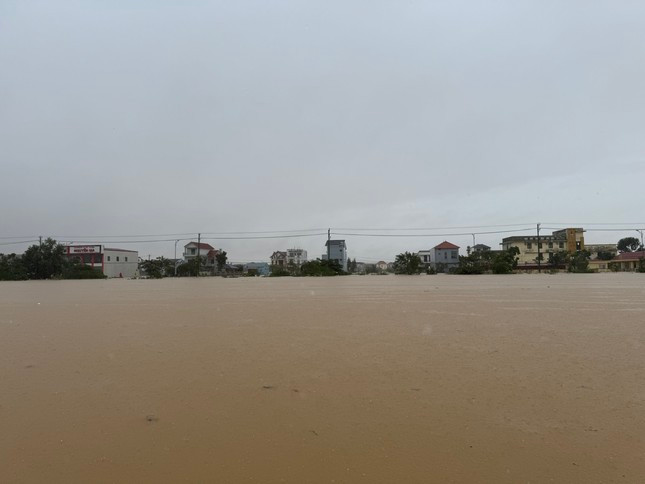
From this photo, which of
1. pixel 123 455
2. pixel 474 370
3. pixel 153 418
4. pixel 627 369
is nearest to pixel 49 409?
pixel 153 418

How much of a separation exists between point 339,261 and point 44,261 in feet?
88.5

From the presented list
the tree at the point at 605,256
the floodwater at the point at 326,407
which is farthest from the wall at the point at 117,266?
the tree at the point at 605,256

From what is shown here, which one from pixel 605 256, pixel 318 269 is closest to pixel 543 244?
pixel 605 256

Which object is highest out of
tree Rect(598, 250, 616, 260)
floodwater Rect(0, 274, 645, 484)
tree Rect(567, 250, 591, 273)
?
tree Rect(598, 250, 616, 260)

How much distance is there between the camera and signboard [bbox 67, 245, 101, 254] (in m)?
48.0

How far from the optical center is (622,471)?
1.62 metres

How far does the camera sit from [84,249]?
48.2m

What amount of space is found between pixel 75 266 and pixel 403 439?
34989 mm

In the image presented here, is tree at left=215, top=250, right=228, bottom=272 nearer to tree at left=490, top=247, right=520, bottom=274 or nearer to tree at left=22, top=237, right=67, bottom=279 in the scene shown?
tree at left=22, top=237, right=67, bottom=279

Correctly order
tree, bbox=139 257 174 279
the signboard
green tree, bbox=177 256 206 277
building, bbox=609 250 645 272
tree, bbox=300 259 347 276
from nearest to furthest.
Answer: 1. tree, bbox=300 259 347 276
2. green tree, bbox=177 256 206 277
3. tree, bbox=139 257 174 279
4. building, bbox=609 250 645 272
5. the signboard

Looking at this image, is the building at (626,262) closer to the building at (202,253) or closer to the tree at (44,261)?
the building at (202,253)

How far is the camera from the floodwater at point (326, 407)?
5.55 ft

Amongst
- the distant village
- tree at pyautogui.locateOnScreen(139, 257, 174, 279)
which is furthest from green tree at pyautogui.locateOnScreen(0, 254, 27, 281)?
tree at pyautogui.locateOnScreen(139, 257, 174, 279)

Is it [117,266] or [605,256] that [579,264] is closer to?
[605,256]
